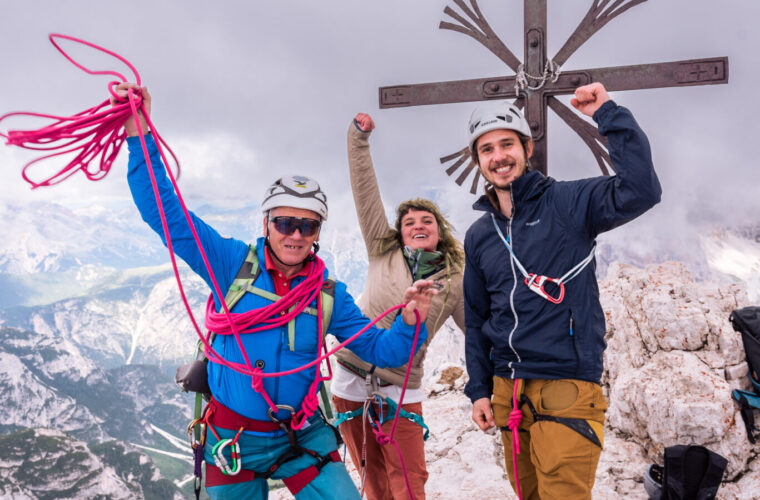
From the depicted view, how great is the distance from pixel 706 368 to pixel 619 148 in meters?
5.20

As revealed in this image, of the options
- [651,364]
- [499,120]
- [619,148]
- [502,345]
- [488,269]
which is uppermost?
[499,120]

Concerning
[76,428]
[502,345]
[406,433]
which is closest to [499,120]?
[502,345]

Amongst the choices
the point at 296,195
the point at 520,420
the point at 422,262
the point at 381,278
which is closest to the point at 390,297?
the point at 381,278

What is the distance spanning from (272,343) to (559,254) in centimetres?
200

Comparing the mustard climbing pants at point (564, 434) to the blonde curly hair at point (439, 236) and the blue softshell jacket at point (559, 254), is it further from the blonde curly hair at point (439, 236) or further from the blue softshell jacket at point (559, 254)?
the blonde curly hair at point (439, 236)

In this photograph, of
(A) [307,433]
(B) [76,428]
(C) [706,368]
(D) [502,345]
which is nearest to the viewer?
(D) [502,345]

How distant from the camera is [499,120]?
12.0 feet

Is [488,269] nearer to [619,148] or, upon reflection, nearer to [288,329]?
[619,148]

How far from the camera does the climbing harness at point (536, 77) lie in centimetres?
510

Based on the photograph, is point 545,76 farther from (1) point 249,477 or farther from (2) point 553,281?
(1) point 249,477

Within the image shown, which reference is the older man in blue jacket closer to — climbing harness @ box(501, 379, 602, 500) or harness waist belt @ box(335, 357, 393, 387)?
climbing harness @ box(501, 379, 602, 500)

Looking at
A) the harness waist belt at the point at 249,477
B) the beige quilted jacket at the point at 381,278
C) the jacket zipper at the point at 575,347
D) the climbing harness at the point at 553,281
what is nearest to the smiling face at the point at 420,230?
the beige quilted jacket at the point at 381,278

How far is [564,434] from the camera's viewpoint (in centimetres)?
321

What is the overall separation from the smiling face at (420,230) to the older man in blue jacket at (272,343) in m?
1.21
